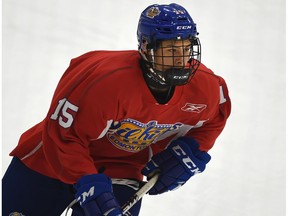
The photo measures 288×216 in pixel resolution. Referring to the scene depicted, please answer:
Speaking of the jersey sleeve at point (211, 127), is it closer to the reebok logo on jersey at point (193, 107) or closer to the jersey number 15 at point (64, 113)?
the reebok logo on jersey at point (193, 107)

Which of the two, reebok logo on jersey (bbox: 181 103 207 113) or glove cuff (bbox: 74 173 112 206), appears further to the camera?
reebok logo on jersey (bbox: 181 103 207 113)

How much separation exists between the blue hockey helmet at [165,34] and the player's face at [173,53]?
0.02m

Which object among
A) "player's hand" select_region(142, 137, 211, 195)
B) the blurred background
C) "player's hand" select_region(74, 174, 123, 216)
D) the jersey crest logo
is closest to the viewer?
"player's hand" select_region(74, 174, 123, 216)

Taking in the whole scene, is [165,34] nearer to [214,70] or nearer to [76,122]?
[76,122]

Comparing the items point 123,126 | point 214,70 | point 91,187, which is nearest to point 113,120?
point 123,126

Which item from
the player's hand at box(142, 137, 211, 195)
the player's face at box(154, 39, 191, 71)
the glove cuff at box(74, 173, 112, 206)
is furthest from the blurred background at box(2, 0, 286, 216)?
the player's face at box(154, 39, 191, 71)

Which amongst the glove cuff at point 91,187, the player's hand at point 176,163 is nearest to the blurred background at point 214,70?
the player's hand at point 176,163

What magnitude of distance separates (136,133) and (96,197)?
38 centimetres

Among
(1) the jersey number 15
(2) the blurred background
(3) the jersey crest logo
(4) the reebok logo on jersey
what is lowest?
(2) the blurred background

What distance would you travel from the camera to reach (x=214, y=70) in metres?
→ 4.86

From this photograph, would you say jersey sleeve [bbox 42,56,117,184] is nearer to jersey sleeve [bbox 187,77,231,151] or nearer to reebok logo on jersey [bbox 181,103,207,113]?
reebok logo on jersey [bbox 181,103,207,113]

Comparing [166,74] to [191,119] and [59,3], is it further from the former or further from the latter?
[59,3]

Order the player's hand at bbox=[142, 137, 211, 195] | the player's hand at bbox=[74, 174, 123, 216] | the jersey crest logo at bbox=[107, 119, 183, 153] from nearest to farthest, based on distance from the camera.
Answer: the player's hand at bbox=[74, 174, 123, 216]
the jersey crest logo at bbox=[107, 119, 183, 153]
the player's hand at bbox=[142, 137, 211, 195]

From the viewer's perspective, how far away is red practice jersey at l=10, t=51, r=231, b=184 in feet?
9.71
